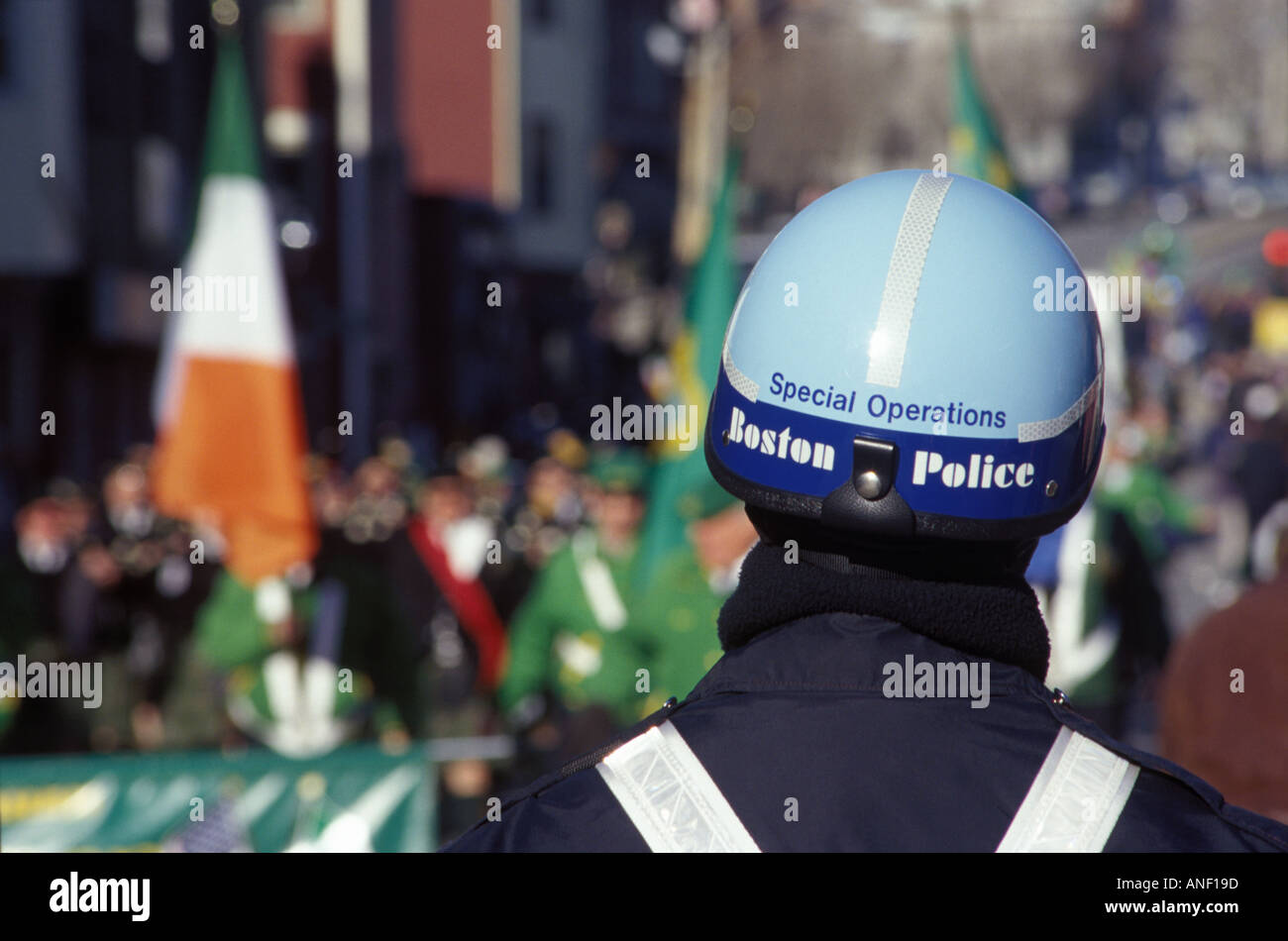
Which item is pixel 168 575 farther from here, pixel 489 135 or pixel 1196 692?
pixel 489 135

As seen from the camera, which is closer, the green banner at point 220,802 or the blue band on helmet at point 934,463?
the blue band on helmet at point 934,463

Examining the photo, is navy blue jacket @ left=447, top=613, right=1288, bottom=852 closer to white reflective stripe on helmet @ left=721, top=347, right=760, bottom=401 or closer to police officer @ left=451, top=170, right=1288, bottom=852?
police officer @ left=451, top=170, right=1288, bottom=852

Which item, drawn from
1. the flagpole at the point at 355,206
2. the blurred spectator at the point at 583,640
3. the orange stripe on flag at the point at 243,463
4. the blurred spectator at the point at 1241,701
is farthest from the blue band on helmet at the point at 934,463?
the flagpole at the point at 355,206

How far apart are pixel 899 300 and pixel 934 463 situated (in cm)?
21

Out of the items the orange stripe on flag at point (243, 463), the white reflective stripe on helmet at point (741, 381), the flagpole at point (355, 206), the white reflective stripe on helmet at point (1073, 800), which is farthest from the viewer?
the flagpole at point (355, 206)

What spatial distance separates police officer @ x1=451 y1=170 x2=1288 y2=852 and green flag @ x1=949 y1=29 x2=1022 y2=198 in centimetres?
658

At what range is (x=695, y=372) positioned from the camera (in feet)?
27.4

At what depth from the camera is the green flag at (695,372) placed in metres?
8.09

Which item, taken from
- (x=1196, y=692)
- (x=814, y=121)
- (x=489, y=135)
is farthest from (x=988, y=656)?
(x=814, y=121)

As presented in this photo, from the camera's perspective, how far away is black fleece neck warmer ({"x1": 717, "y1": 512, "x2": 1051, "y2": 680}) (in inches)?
72.5

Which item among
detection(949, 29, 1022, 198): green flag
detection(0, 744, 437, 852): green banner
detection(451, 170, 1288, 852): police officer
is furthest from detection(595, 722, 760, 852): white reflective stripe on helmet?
detection(949, 29, 1022, 198): green flag

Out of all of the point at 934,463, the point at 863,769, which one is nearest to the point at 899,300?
the point at 934,463

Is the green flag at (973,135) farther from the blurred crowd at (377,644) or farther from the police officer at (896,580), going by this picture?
the police officer at (896,580)
